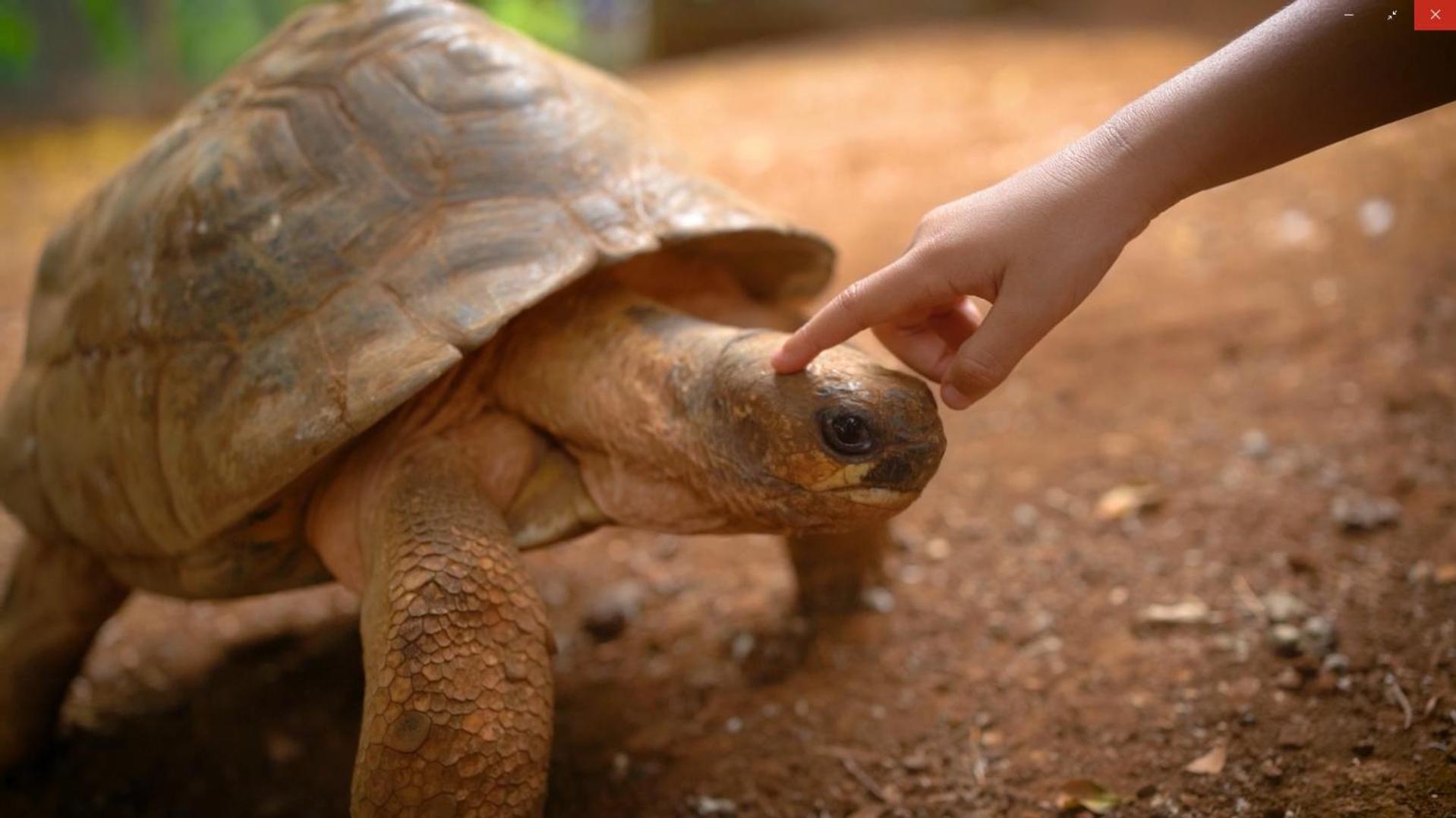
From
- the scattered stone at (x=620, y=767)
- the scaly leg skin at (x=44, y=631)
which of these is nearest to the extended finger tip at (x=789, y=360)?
the scattered stone at (x=620, y=767)

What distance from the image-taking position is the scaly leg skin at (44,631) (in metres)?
2.81

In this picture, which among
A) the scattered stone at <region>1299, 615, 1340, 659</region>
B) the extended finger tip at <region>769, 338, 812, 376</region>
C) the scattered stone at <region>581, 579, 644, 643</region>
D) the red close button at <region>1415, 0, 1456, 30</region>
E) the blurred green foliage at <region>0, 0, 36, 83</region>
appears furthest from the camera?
the blurred green foliage at <region>0, 0, 36, 83</region>

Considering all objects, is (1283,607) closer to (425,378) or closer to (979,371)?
(979,371)

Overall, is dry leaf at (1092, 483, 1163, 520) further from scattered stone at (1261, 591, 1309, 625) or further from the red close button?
the red close button

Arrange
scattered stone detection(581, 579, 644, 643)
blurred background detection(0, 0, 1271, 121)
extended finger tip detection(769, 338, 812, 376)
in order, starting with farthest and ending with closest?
blurred background detection(0, 0, 1271, 121) < scattered stone detection(581, 579, 644, 643) < extended finger tip detection(769, 338, 812, 376)

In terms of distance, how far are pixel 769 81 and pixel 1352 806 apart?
24.4 ft

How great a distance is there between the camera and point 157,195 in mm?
2479

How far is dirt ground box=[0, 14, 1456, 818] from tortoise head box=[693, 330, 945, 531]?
30.9 inches

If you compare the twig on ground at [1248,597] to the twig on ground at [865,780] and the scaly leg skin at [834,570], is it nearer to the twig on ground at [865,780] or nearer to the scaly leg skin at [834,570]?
the scaly leg skin at [834,570]

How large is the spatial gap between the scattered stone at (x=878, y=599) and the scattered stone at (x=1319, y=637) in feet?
3.31

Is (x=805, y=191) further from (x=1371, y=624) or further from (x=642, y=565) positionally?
(x=1371, y=624)

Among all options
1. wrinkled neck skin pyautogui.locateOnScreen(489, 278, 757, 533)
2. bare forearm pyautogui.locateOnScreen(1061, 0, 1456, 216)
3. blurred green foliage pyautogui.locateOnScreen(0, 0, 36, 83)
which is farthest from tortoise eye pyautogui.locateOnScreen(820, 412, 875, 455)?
blurred green foliage pyautogui.locateOnScreen(0, 0, 36, 83)

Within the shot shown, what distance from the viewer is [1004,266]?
1680mm

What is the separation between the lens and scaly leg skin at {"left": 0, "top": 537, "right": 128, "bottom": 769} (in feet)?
9.21
